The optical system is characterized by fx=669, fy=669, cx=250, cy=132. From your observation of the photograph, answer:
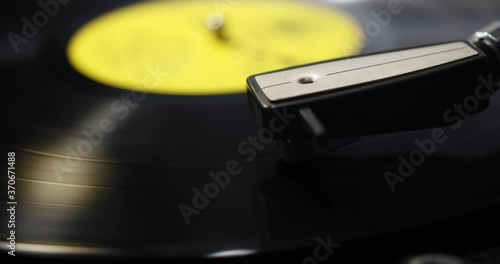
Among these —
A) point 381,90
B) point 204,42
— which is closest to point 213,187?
point 381,90

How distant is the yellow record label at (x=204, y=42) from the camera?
780mm

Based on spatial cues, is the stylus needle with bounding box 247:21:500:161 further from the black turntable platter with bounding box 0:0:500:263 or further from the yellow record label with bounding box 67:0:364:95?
the yellow record label with bounding box 67:0:364:95

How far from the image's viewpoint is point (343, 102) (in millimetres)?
456

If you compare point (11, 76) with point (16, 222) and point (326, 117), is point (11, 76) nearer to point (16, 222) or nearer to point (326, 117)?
point (16, 222)

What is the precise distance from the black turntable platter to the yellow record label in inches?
3.5

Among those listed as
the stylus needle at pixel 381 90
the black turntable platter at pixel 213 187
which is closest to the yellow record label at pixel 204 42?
the black turntable platter at pixel 213 187

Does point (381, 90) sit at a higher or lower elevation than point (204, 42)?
lower

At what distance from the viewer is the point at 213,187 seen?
1.66 feet

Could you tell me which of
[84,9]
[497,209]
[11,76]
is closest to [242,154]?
[497,209]

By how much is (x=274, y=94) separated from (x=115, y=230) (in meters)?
0.14

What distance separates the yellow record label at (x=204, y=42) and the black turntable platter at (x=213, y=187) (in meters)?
0.09

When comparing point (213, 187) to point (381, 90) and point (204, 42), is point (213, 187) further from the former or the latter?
point (204, 42)

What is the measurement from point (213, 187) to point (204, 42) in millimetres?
421

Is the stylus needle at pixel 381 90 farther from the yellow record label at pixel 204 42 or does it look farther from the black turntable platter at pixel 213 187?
the yellow record label at pixel 204 42
